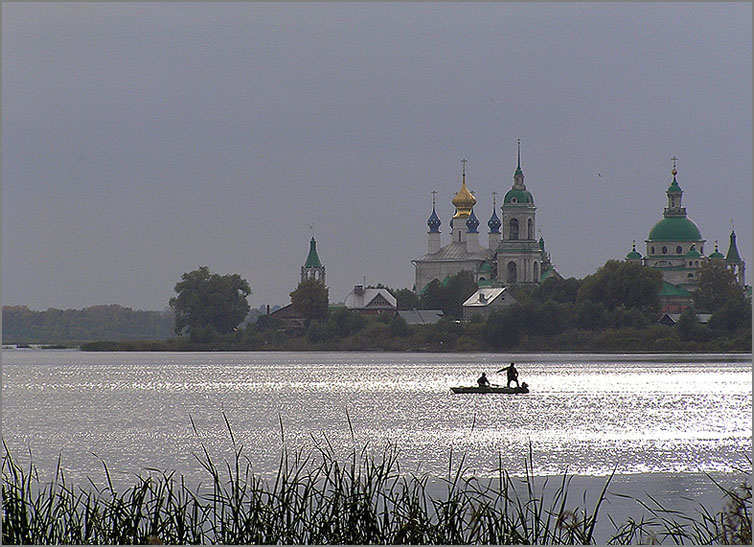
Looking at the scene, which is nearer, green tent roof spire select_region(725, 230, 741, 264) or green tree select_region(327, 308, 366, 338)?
green tree select_region(327, 308, 366, 338)

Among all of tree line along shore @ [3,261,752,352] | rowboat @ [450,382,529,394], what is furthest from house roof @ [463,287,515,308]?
rowboat @ [450,382,529,394]

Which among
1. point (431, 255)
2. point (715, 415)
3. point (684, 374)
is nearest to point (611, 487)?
point (715, 415)

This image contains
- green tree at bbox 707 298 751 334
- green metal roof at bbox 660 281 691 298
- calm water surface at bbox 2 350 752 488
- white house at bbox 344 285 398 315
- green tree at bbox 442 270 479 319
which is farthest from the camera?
white house at bbox 344 285 398 315

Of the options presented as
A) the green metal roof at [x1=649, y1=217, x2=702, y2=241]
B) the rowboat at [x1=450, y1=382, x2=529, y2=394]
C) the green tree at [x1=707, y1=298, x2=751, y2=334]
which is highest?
the green metal roof at [x1=649, y1=217, x2=702, y2=241]

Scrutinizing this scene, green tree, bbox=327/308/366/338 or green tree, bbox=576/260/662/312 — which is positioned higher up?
green tree, bbox=576/260/662/312

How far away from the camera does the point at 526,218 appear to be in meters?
126

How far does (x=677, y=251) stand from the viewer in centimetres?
11112

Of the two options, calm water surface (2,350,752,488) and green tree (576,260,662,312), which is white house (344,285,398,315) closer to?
green tree (576,260,662,312)

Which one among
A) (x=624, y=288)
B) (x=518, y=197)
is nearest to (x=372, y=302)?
(x=518, y=197)

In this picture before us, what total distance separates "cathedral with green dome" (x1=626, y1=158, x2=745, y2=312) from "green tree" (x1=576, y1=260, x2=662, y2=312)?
19.1 meters

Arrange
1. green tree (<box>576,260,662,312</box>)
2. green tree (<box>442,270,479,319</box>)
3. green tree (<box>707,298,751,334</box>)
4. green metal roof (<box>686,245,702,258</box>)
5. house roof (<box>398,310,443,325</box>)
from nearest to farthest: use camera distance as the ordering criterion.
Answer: green tree (<box>707,298,751,334</box>) < green tree (<box>576,260,662,312</box>) < house roof (<box>398,310,443,325</box>) < green metal roof (<box>686,245,702,258</box>) < green tree (<box>442,270,479,319</box>)

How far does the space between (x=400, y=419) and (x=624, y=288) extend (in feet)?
184

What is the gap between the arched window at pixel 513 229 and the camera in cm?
12506

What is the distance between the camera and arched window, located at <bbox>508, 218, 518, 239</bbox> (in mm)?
125062
